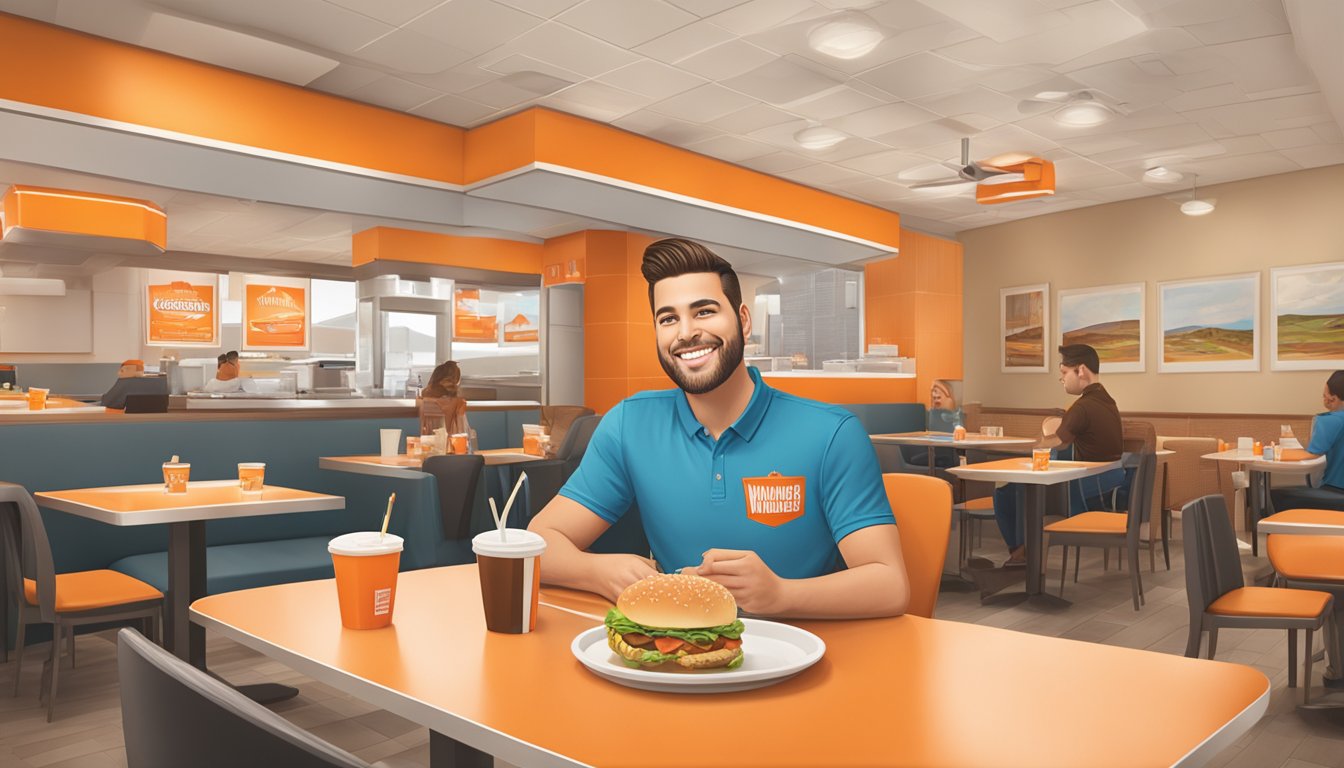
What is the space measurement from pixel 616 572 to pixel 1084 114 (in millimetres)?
6376

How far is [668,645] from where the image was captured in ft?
A: 3.38

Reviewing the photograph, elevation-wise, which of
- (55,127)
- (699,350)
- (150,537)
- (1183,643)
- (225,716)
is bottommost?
(1183,643)

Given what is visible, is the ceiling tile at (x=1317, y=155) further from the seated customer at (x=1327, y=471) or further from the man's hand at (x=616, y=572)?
the man's hand at (x=616, y=572)

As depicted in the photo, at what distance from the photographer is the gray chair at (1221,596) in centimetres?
287

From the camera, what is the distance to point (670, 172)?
7.43m

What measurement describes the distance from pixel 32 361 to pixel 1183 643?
10732mm

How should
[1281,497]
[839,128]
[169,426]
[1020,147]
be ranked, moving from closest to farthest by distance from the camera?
1. [169,426]
2. [1281,497]
3. [839,128]
4. [1020,147]

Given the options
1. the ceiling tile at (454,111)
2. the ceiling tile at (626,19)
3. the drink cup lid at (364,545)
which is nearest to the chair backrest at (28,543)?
the drink cup lid at (364,545)

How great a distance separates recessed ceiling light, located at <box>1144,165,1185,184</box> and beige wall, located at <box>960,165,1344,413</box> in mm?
678

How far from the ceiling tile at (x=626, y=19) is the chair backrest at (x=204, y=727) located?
470 centimetres

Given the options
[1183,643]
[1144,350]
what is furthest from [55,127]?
[1144,350]

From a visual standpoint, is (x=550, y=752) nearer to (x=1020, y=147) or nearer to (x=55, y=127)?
(x=55, y=127)

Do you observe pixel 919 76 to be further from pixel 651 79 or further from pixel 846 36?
pixel 651 79

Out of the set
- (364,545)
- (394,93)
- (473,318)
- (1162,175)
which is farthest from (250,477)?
(1162,175)
